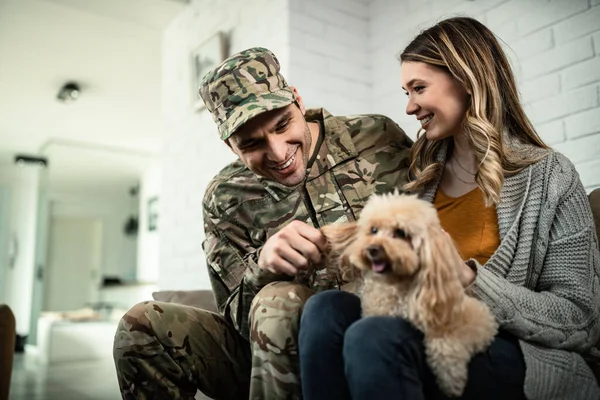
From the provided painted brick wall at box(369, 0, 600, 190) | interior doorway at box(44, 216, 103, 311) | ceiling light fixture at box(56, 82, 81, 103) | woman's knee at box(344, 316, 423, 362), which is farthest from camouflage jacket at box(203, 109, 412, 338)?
interior doorway at box(44, 216, 103, 311)

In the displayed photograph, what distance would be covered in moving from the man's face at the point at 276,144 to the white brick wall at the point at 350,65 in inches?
37.6

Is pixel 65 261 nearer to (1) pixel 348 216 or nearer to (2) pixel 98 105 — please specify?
(2) pixel 98 105

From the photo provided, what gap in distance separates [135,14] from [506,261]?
2.97 metres

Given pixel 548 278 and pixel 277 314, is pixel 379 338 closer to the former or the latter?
pixel 277 314

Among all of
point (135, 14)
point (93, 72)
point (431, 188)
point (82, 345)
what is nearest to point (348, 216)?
point (431, 188)

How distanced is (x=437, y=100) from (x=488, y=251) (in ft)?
1.33

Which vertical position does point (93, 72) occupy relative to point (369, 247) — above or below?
above

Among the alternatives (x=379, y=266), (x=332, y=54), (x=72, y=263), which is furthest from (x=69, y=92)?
(x=72, y=263)

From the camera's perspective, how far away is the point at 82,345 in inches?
234

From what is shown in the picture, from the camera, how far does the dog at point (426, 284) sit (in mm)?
937

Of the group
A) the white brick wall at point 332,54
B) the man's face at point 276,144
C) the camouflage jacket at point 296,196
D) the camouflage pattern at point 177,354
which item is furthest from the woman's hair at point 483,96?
the white brick wall at point 332,54

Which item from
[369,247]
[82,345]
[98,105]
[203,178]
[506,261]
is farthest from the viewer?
[82,345]

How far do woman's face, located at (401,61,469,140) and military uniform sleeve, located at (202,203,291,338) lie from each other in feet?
1.83

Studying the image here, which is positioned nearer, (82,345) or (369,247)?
(369,247)
